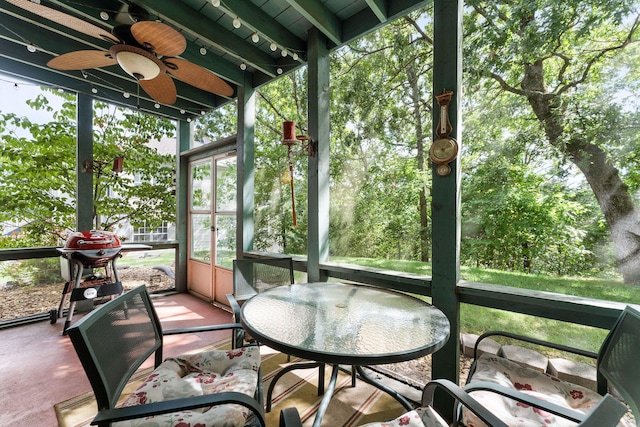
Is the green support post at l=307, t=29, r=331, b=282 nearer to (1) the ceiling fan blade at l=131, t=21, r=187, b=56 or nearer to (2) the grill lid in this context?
(1) the ceiling fan blade at l=131, t=21, r=187, b=56

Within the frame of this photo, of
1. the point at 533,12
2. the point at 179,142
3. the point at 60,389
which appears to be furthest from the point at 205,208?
the point at 533,12

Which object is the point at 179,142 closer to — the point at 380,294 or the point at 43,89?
the point at 43,89

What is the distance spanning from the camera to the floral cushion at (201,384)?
3.26 feet

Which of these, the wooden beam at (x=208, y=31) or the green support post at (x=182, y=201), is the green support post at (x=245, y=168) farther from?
the green support post at (x=182, y=201)

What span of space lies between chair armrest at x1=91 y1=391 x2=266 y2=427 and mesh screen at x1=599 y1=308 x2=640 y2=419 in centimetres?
136

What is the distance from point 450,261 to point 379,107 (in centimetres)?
207

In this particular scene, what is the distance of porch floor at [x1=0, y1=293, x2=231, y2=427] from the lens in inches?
70.6

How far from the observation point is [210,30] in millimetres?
2533

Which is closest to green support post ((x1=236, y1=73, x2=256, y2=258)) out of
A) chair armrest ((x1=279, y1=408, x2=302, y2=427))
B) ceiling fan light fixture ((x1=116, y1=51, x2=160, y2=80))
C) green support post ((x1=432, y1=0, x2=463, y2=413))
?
ceiling fan light fixture ((x1=116, y1=51, x2=160, y2=80))

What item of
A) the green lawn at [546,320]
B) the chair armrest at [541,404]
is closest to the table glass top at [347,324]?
the chair armrest at [541,404]

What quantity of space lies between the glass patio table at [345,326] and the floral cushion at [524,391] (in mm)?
304

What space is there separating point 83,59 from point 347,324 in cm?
248

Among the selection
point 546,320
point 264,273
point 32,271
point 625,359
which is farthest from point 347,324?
point 32,271

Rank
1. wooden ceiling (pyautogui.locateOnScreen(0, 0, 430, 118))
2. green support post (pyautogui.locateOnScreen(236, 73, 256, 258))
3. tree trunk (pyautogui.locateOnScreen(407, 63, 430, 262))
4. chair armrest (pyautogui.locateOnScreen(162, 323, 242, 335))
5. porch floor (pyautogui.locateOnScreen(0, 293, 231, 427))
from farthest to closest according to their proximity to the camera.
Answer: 1. green support post (pyautogui.locateOnScreen(236, 73, 256, 258))
2. tree trunk (pyautogui.locateOnScreen(407, 63, 430, 262))
3. wooden ceiling (pyautogui.locateOnScreen(0, 0, 430, 118))
4. porch floor (pyautogui.locateOnScreen(0, 293, 231, 427))
5. chair armrest (pyautogui.locateOnScreen(162, 323, 242, 335))
